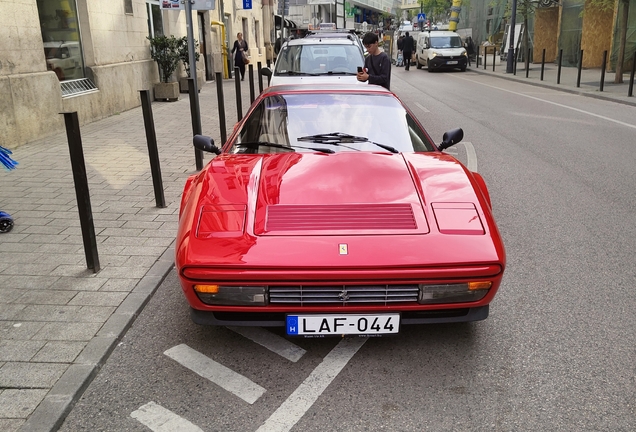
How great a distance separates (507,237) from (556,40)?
3001 centimetres

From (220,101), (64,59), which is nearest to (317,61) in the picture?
(220,101)

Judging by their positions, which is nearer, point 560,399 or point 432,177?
point 560,399

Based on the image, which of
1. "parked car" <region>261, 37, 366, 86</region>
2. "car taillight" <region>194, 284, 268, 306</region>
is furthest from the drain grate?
"car taillight" <region>194, 284, 268, 306</region>

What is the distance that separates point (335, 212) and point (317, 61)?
25.2 feet

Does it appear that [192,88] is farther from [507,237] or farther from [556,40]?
[556,40]

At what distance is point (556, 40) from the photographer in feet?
103

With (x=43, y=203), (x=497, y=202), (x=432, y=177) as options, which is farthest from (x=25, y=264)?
(x=497, y=202)

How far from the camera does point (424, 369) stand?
10.3 feet

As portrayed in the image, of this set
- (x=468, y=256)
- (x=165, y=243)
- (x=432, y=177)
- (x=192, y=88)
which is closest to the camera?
(x=468, y=256)

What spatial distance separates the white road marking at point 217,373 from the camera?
2.94 meters

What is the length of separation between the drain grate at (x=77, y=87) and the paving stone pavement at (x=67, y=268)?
2465mm

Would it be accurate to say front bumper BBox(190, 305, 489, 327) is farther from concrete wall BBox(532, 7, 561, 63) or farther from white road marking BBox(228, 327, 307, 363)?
concrete wall BBox(532, 7, 561, 63)

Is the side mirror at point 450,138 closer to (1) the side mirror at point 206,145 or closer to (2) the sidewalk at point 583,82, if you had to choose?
(1) the side mirror at point 206,145

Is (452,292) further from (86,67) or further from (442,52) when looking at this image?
(442,52)
